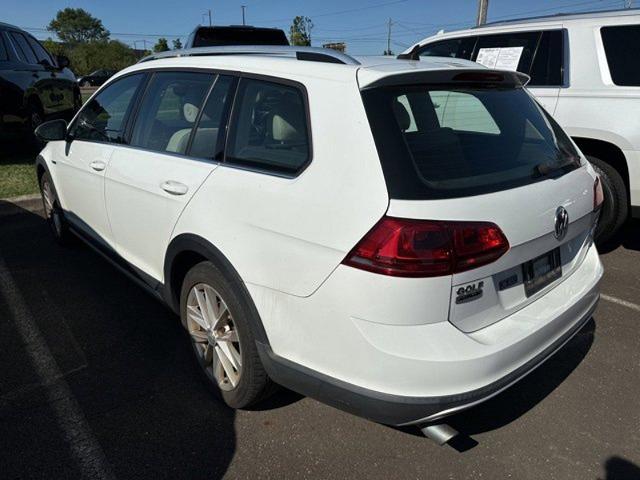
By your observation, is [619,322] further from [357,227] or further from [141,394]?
[141,394]

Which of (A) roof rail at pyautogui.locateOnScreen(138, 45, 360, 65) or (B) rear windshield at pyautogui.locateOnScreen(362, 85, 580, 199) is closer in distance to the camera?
(B) rear windshield at pyautogui.locateOnScreen(362, 85, 580, 199)

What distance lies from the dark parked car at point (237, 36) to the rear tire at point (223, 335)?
638 centimetres

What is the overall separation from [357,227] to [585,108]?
12.2 ft

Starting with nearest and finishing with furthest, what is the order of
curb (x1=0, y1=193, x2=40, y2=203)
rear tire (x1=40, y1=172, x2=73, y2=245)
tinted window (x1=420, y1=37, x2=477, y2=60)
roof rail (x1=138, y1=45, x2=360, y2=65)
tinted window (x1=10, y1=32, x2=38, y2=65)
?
roof rail (x1=138, y1=45, x2=360, y2=65) → rear tire (x1=40, y1=172, x2=73, y2=245) → tinted window (x1=420, y1=37, x2=477, y2=60) → curb (x1=0, y1=193, x2=40, y2=203) → tinted window (x1=10, y1=32, x2=38, y2=65)

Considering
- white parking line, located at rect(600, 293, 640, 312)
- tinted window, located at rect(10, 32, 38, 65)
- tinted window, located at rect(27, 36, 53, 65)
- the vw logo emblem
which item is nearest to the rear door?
the vw logo emblem

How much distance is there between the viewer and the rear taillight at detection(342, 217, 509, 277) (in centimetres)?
181

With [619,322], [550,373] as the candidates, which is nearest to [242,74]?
[550,373]

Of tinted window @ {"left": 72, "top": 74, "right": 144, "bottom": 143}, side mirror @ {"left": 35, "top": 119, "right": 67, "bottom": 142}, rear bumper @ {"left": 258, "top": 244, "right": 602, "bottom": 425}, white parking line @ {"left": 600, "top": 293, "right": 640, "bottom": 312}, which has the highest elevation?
tinted window @ {"left": 72, "top": 74, "right": 144, "bottom": 143}

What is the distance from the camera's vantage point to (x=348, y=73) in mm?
2068

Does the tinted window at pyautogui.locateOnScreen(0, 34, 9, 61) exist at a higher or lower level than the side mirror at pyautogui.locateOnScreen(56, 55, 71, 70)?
higher

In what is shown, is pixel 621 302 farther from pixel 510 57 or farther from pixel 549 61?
pixel 510 57

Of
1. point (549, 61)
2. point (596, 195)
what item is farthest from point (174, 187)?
point (549, 61)

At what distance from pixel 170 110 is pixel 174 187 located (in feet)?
2.25

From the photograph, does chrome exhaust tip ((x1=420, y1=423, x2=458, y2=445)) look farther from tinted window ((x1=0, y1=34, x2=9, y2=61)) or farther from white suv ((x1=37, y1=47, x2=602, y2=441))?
A: tinted window ((x1=0, y1=34, x2=9, y2=61))
